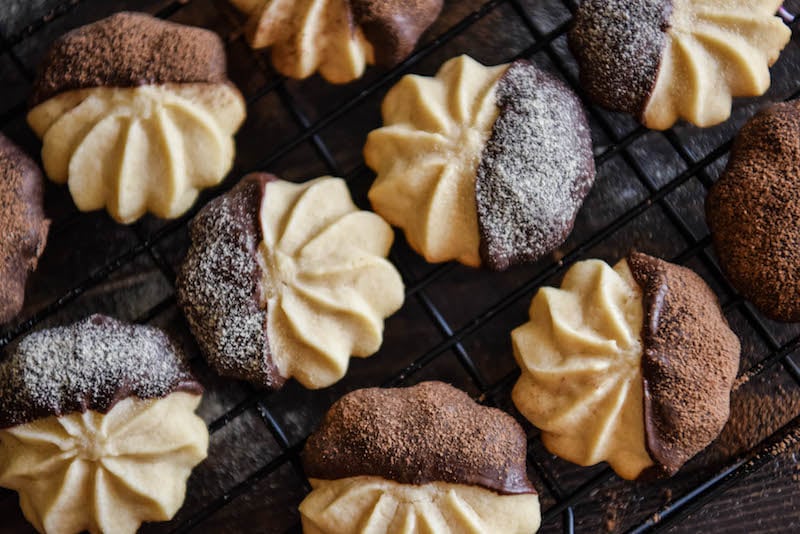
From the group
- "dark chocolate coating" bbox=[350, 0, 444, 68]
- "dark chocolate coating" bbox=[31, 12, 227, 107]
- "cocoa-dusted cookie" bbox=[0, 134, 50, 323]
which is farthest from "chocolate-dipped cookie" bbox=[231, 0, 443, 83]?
"cocoa-dusted cookie" bbox=[0, 134, 50, 323]

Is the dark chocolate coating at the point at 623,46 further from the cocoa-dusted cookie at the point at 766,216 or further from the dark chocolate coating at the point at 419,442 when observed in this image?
the dark chocolate coating at the point at 419,442

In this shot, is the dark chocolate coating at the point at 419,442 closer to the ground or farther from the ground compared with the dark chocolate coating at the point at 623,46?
closer to the ground

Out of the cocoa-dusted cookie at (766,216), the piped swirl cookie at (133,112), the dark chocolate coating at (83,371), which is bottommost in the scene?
the dark chocolate coating at (83,371)

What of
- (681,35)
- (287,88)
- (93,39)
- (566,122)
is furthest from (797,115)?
(93,39)

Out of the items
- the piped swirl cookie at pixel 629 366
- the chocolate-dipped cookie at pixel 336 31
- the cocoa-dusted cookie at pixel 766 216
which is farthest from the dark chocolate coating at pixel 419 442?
the chocolate-dipped cookie at pixel 336 31

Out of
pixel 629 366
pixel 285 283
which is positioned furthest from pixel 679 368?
pixel 285 283
